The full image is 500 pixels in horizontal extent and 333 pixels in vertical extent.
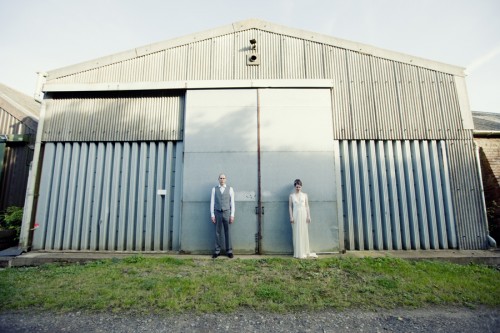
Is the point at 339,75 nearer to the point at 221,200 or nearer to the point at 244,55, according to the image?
the point at 244,55

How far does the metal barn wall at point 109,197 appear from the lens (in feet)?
22.2

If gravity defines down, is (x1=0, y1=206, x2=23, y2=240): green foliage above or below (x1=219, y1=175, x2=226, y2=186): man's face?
below

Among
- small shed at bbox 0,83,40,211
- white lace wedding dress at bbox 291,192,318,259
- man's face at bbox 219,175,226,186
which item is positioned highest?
small shed at bbox 0,83,40,211

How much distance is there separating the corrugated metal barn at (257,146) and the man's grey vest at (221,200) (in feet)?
1.72

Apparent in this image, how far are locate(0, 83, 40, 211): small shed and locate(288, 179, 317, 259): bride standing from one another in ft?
29.9

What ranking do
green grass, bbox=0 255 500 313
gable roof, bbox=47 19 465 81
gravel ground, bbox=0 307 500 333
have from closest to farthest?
gravel ground, bbox=0 307 500 333, green grass, bbox=0 255 500 313, gable roof, bbox=47 19 465 81

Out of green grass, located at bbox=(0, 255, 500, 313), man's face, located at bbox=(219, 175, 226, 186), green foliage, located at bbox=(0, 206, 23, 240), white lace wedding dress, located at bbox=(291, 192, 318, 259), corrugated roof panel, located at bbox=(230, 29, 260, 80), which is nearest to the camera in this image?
green grass, located at bbox=(0, 255, 500, 313)

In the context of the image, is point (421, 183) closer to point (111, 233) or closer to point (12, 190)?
point (111, 233)

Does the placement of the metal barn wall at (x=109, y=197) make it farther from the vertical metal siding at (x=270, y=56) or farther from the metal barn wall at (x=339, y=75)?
the vertical metal siding at (x=270, y=56)

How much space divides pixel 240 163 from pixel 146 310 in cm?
415

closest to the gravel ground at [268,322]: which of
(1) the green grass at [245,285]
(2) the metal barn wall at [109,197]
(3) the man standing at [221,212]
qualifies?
(1) the green grass at [245,285]

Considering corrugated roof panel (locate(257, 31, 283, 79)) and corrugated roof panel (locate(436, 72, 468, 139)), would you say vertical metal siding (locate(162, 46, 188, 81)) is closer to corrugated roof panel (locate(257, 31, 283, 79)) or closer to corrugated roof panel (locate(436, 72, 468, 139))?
corrugated roof panel (locate(257, 31, 283, 79))

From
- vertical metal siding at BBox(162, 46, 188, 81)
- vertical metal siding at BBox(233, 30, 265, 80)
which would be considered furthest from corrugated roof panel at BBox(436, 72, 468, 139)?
vertical metal siding at BBox(162, 46, 188, 81)

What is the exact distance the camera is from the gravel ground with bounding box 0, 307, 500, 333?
3043 mm
